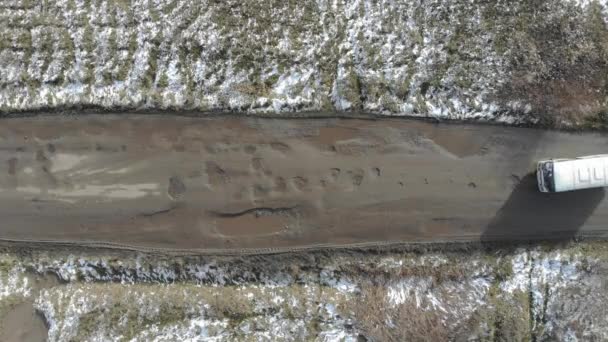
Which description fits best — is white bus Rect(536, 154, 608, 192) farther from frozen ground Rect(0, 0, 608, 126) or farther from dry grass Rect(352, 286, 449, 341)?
dry grass Rect(352, 286, 449, 341)

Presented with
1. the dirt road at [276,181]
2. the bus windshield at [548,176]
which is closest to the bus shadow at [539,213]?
the dirt road at [276,181]

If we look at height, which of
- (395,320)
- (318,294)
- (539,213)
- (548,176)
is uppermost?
(548,176)

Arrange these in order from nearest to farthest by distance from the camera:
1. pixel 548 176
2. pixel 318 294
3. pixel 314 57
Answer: pixel 548 176, pixel 318 294, pixel 314 57

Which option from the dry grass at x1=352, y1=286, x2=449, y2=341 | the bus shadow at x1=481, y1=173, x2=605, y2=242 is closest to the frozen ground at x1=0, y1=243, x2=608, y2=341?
the dry grass at x1=352, y1=286, x2=449, y2=341

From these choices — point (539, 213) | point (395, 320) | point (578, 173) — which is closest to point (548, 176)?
point (578, 173)

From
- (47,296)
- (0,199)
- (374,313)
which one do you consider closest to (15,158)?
(0,199)

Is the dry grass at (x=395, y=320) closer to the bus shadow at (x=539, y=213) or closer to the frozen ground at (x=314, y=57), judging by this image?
the bus shadow at (x=539, y=213)

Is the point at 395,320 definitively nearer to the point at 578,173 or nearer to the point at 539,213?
the point at 539,213
